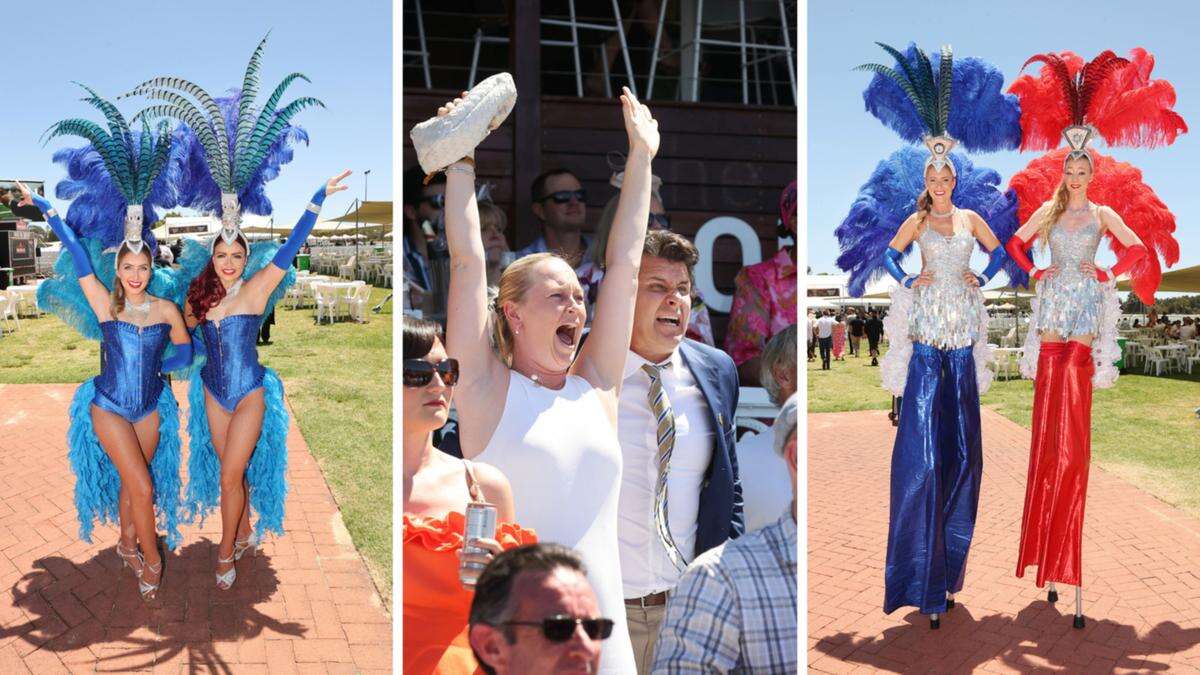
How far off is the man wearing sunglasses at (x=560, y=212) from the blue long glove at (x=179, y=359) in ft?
7.95

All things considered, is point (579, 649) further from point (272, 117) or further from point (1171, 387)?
point (1171, 387)

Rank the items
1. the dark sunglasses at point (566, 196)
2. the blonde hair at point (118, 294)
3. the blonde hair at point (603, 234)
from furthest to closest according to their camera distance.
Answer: the blonde hair at point (118, 294), the dark sunglasses at point (566, 196), the blonde hair at point (603, 234)

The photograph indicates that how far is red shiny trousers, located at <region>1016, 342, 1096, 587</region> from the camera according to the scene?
14.1 ft

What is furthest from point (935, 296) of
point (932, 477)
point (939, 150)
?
point (932, 477)

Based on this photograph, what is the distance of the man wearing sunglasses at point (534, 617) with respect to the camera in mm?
2109

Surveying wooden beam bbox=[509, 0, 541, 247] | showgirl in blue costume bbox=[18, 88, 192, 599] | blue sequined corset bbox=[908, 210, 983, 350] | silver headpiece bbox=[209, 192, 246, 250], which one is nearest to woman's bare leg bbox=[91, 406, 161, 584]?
showgirl in blue costume bbox=[18, 88, 192, 599]

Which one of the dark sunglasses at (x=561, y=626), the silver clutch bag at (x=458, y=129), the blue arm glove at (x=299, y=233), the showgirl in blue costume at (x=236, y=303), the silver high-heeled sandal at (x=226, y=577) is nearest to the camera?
the dark sunglasses at (x=561, y=626)

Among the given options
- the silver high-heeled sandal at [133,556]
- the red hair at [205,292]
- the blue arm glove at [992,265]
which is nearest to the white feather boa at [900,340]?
the blue arm glove at [992,265]

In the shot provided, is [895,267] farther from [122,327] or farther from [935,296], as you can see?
[122,327]

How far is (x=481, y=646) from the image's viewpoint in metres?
2.15

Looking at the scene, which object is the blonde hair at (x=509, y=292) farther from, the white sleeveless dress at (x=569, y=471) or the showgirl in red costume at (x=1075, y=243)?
the showgirl in red costume at (x=1075, y=243)

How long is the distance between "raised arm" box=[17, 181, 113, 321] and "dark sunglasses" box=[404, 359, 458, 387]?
256 cm

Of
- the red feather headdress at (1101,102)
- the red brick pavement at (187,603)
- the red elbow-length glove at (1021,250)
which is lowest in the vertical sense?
the red brick pavement at (187,603)

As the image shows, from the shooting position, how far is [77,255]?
14.1 ft
